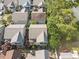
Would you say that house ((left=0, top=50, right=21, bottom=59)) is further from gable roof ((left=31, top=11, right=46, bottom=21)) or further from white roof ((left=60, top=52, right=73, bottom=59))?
gable roof ((left=31, top=11, right=46, bottom=21))

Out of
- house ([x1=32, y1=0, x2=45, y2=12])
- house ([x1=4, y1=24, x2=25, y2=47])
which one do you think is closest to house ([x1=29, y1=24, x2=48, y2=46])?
house ([x1=4, y1=24, x2=25, y2=47])

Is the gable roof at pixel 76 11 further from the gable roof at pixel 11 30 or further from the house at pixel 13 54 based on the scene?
the house at pixel 13 54

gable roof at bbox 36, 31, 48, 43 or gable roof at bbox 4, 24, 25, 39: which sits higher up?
gable roof at bbox 4, 24, 25, 39

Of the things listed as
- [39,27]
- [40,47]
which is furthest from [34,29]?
[40,47]

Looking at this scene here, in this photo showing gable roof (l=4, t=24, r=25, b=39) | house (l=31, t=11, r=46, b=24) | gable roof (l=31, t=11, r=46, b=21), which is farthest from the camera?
gable roof (l=31, t=11, r=46, b=21)

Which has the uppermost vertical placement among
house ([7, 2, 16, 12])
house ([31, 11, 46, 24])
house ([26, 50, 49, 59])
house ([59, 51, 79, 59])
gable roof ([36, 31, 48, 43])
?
house ([7, 2, 16, 12])

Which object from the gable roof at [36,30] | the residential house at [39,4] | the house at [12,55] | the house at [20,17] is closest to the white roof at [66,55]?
the gable roof at [36,30]
